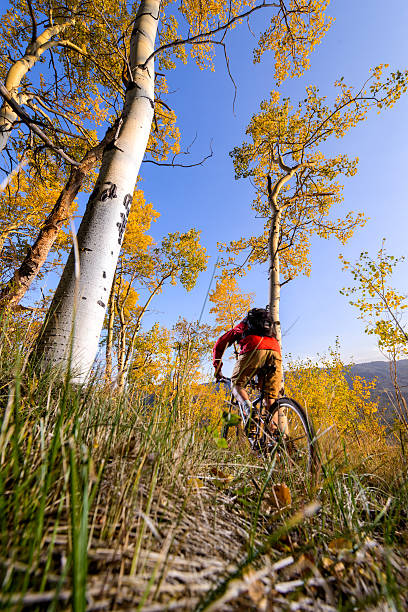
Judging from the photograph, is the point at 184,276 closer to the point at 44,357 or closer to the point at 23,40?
the point at 23,40

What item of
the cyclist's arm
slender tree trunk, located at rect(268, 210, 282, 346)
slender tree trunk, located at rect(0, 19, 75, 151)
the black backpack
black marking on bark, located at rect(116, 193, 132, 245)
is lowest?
the cyclist's arm

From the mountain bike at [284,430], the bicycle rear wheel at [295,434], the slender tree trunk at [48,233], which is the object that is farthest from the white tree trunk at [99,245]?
the slender tree trunk at [48,233]

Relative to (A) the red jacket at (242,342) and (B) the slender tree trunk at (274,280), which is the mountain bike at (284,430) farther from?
(B) the slender tree trunk at (274,280)

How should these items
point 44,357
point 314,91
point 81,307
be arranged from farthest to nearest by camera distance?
point 314,91, point 81,307, point 44,357

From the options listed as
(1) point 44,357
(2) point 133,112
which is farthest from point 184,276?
(1) point 44,357

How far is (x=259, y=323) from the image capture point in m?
3.55

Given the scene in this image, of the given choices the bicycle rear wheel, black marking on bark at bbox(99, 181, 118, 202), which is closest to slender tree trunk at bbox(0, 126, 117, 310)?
black marking on bark at bbox(99, 181, 118, 202)

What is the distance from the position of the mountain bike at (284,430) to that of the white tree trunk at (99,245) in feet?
4.13

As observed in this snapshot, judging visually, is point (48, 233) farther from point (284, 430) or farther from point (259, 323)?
point (284, 430)

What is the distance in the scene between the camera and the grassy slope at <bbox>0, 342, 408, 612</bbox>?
1.71ft

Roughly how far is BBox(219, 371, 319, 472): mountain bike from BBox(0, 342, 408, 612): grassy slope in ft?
0.87

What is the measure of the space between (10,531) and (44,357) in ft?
4.93

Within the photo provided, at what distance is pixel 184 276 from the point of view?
13.2 metres

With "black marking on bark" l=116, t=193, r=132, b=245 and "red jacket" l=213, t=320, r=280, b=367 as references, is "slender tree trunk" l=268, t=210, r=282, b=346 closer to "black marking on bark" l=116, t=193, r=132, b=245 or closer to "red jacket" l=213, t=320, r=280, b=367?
"red jacket" l=213, t=320, r=280, b=367
